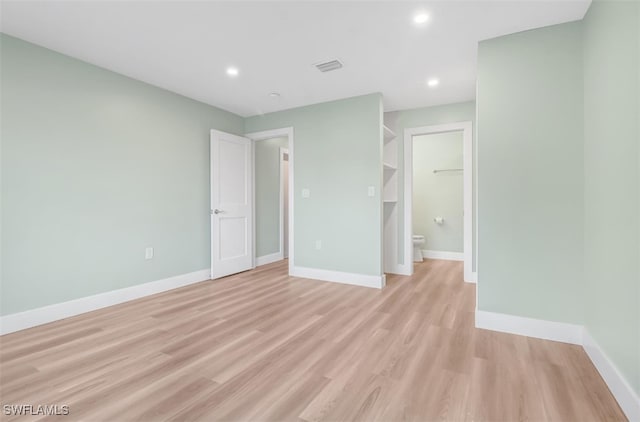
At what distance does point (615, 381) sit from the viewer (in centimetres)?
150

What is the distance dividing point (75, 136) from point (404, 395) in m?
3.40

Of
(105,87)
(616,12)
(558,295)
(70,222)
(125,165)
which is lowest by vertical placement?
(558,295)

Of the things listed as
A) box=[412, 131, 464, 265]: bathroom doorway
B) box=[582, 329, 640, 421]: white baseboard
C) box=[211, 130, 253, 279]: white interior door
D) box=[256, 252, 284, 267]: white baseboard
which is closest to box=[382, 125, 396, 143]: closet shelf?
box=[412, 131, 464, 265]: bathroom doorway

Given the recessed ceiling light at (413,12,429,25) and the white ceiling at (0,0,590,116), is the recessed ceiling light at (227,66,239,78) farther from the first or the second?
the recessed ceiling light at (413,12,429,25)

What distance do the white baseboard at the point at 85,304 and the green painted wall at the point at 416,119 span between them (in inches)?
119

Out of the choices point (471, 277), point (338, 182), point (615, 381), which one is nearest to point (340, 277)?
point (338, 182)

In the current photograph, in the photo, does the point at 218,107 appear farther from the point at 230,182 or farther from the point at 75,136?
the point at 75,136

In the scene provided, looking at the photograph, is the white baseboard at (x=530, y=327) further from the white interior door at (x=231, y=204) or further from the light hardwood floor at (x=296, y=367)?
the white interior door at (x=231, y=204)

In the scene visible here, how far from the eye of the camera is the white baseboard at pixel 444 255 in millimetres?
5363

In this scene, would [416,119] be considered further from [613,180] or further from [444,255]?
[613,180]

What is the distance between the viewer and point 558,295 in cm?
216

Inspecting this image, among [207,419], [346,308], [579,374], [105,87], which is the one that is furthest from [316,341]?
[105,87]

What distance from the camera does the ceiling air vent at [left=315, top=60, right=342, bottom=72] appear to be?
278cm

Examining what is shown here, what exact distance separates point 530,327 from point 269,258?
3.85 m
